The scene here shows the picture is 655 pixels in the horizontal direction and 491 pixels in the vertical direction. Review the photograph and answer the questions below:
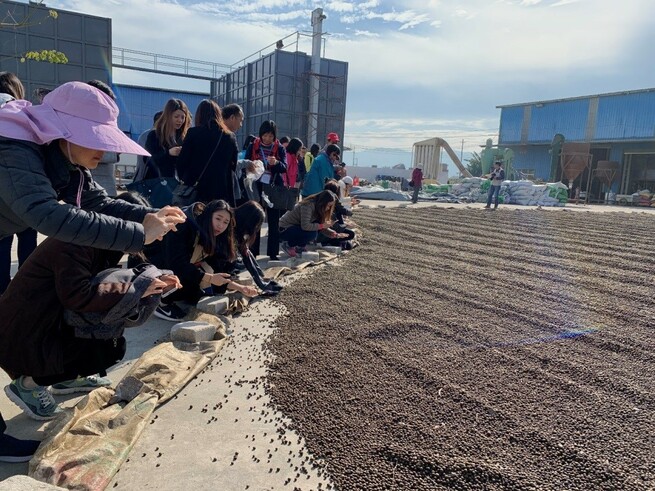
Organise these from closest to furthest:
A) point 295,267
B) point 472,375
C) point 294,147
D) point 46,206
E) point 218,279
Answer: point 46,206
point 472,375
point 218,279
point 295,267
point 294,147

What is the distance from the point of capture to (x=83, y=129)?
1769mm

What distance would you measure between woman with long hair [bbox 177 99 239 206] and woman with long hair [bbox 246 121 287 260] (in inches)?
42.0

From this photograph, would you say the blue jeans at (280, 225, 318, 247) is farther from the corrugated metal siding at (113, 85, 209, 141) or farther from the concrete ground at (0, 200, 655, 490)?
the corrugated metal siding at (113, 85, 209, 141)

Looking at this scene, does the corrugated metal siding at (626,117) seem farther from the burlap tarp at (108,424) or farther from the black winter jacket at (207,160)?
the burlap tarp at (108,424)

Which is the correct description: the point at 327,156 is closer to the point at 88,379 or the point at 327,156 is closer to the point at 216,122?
the point at 216,122

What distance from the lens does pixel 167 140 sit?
165 inches

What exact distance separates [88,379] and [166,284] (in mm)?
821

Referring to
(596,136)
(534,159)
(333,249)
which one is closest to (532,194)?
(596,136)

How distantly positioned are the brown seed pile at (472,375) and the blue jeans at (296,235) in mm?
748

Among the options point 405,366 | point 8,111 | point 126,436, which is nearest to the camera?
point 8,111

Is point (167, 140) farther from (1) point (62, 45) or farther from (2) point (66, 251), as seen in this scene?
(1) point (62, 45)

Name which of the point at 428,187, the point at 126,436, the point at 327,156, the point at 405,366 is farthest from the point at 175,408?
the point at 428,187

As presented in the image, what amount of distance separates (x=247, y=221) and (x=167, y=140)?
1.18 m

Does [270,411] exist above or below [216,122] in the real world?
below
